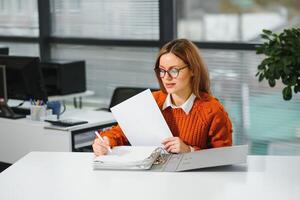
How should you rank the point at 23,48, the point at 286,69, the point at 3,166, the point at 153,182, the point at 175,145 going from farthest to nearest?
the point at 23,48 → the point at 3,166 → the point at 286,69 → the point at 175,145 → the point at 153,182

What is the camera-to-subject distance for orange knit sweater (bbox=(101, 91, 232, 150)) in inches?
118

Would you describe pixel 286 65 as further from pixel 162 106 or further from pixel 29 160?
pixel 29 160

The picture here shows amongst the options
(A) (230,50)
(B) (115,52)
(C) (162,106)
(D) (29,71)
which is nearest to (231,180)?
(C) (162,106)

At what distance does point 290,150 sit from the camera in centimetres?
517

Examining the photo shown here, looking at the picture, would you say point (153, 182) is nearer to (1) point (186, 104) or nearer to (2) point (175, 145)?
(2) point (175, 145)

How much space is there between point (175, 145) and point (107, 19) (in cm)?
355

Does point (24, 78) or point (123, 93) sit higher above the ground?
point (24, 78)

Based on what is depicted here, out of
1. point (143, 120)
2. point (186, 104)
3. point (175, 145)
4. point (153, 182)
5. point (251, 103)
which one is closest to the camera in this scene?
point (153, 182)

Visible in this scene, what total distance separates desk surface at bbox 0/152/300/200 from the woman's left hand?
237 millimetres

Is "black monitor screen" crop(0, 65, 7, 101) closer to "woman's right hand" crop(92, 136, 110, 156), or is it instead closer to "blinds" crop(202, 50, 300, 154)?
"blinds" crop(202, 50, 300, 154)

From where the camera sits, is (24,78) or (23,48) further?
(23,48)

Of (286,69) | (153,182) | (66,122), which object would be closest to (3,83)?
(66,122)

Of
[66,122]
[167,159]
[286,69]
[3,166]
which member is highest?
[286,69]

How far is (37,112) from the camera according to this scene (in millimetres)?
4664
